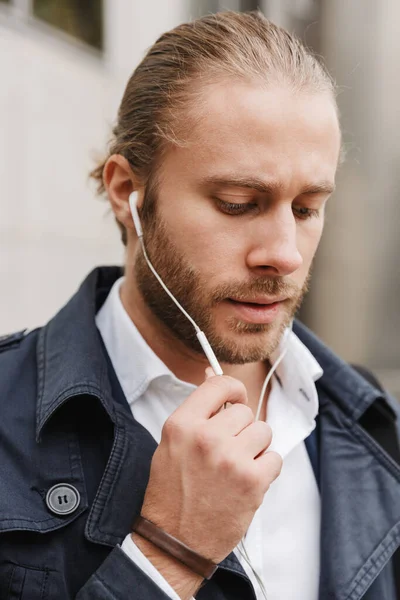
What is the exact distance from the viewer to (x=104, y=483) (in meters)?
1.88

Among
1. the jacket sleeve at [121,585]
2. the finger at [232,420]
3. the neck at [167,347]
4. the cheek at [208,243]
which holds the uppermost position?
the cheek at [208,243]

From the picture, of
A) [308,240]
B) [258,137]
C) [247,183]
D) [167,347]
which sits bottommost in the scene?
[167,347]

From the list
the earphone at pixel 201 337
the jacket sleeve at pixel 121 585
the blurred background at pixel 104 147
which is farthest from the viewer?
the blurred background at pixel 104 147

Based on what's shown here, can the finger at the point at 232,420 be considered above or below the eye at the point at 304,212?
below

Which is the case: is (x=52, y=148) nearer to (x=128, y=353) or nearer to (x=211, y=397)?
(x=128, y=353)

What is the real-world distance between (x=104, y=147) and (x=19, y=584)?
417cm

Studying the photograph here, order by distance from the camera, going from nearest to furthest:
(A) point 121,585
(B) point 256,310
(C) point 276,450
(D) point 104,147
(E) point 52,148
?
(A) point 121,585 < (B) point 256,310 < (C) point 276,450 < (E) point 52,148 < (D) point 104,147

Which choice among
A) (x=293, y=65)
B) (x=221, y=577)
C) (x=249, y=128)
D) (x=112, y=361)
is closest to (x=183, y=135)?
(x=249, y=128)

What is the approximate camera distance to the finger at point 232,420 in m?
1.71

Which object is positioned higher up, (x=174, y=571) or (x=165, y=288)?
(x=165, y=288)

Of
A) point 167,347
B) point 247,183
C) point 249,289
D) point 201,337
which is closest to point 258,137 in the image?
point 247,183

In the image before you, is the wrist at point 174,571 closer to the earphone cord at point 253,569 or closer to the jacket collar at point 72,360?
the earphone cord at point 253,569

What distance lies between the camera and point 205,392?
1.76 meters

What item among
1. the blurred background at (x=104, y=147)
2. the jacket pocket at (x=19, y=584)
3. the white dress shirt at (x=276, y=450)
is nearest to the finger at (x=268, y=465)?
the white dress shirt at (x=276, y=450)
